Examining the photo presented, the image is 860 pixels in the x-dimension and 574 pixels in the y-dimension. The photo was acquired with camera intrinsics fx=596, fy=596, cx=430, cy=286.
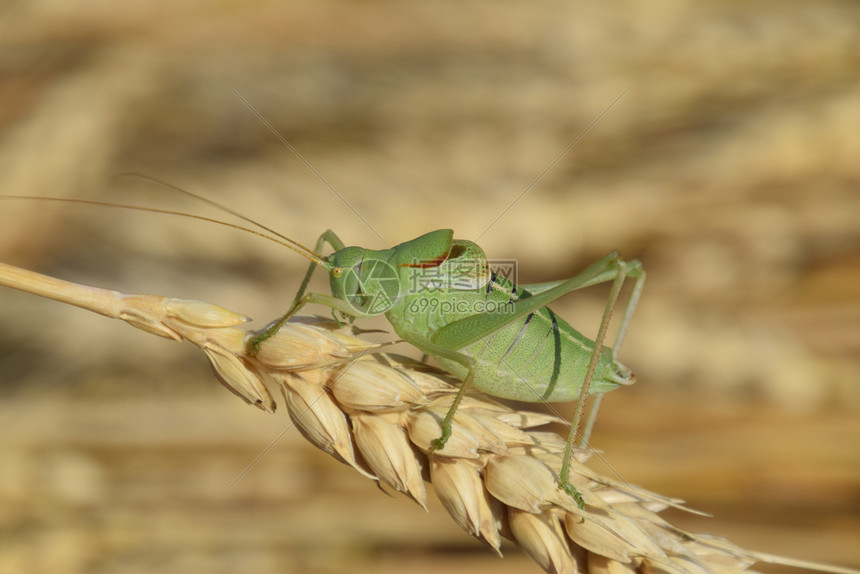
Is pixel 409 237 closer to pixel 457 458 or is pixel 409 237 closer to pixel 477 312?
pixel 477 312

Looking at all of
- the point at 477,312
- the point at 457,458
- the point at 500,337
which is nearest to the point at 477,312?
the point at 477,312

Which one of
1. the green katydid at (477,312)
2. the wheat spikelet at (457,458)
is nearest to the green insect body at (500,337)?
the green katydid at (477,312)

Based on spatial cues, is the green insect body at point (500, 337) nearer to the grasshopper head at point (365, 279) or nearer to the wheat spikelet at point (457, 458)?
the grasshopper head at point (365, 279)

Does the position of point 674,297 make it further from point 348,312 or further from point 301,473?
point 301,473

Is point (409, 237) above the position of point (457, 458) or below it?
above

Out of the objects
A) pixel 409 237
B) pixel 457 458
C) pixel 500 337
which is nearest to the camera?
pixel 457 458

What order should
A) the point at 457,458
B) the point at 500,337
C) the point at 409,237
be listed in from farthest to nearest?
the point at 409,237 < the point at 500,337 < the point at 457,458
